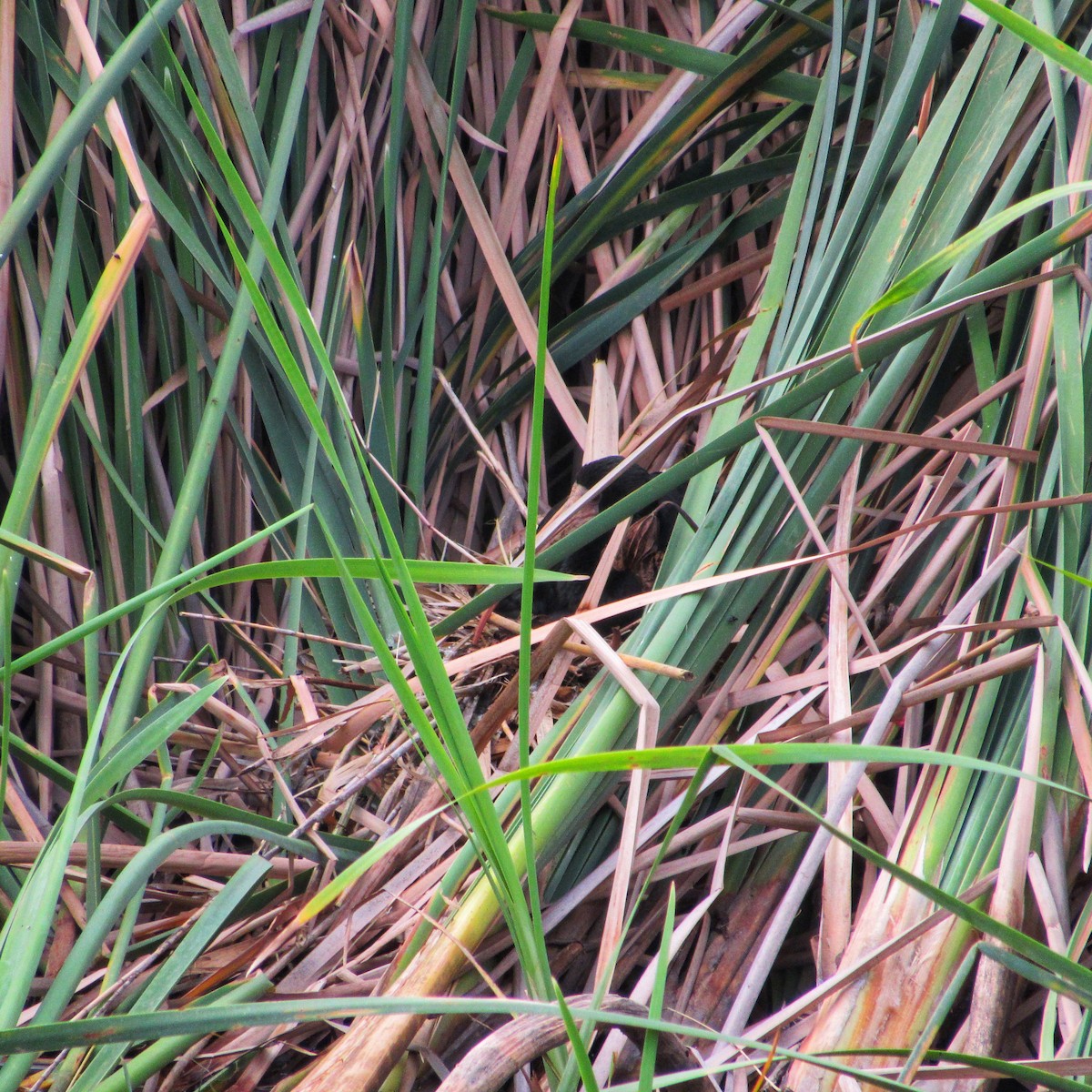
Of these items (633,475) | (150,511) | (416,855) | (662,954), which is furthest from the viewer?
(633,475)

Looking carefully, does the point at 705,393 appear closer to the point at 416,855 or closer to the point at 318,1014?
the point at 416,855

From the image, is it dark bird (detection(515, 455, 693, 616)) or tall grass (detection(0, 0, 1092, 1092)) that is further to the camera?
dark bird (detection(515, 455, 693, 616))

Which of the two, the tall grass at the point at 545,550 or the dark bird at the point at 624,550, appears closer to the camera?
the tall grass at the point at 545,550

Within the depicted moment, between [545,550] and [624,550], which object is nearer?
[545,550]

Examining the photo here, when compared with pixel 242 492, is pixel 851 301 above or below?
above

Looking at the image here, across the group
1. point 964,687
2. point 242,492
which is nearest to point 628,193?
point 242,492

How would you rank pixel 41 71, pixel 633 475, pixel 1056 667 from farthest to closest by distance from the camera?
1. pixel 633 475
2. pixel 41 71
3. pixel 1056 667

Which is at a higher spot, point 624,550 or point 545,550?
point 545,550

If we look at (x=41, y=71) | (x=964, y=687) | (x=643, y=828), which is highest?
(x=41, y=71)
